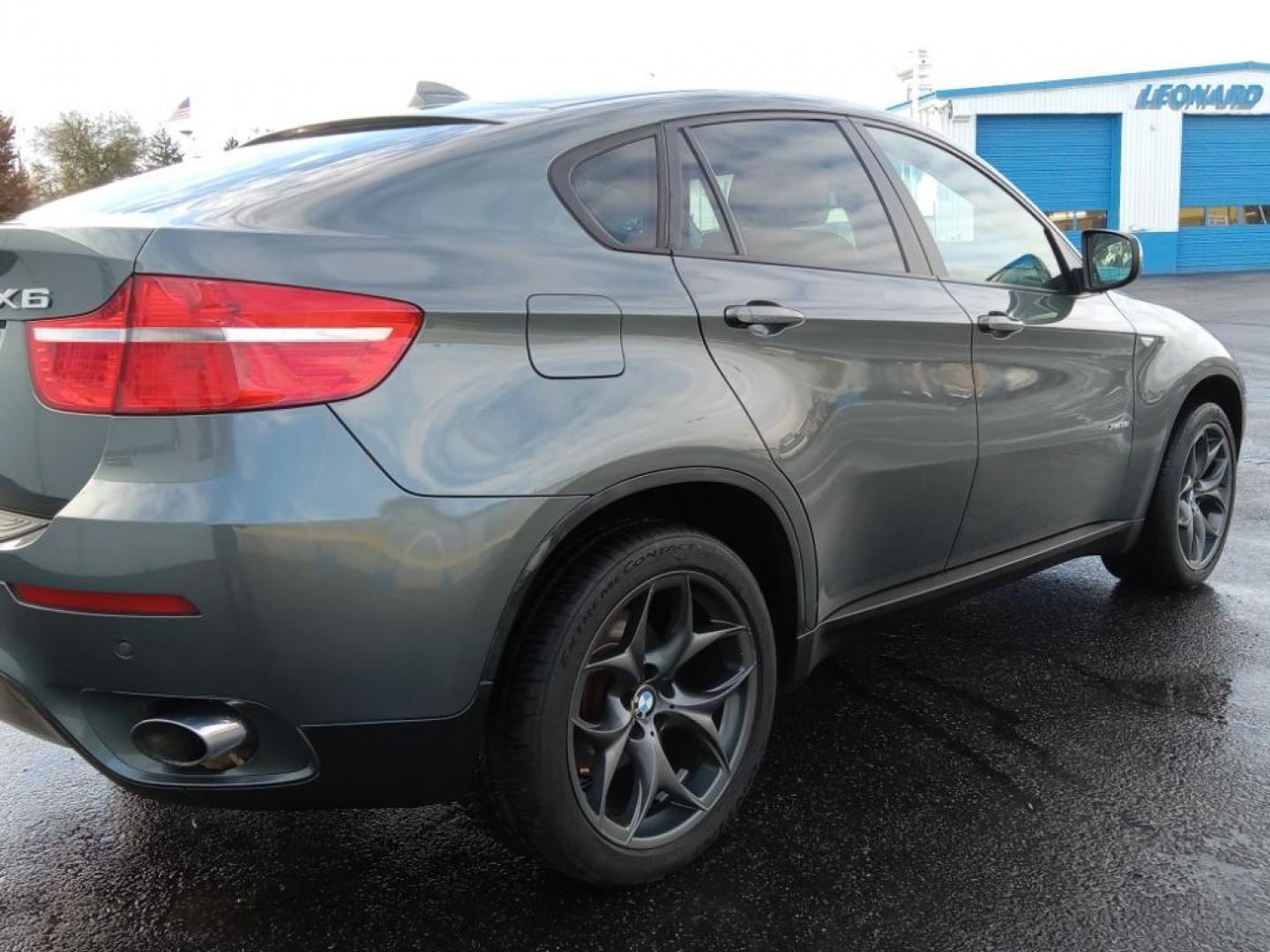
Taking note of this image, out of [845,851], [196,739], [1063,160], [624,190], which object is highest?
[624,190]

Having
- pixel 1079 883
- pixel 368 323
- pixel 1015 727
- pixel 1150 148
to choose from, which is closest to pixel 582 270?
pixel 368 323

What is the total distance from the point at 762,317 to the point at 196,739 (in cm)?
140

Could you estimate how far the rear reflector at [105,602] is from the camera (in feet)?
6.06

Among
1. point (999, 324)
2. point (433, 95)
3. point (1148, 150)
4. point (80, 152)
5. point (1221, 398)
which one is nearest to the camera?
point (433, 95)

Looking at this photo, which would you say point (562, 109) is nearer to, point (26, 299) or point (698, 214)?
point (698, 214)

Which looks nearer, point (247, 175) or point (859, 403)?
point (247, 175)

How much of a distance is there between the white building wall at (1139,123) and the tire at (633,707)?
30.6 m

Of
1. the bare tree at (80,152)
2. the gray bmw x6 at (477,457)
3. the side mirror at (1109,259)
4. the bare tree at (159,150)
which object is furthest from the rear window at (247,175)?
the bare tree at (159,150)

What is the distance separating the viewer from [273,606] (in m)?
1.85

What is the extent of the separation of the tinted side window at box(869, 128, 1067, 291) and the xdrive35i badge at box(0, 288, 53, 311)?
2.14 meters

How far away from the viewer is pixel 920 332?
2914mm

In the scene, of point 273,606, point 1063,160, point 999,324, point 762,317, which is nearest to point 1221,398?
point 999,324

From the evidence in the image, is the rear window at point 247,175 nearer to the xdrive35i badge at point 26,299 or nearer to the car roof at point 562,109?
the car roof at point 562,109

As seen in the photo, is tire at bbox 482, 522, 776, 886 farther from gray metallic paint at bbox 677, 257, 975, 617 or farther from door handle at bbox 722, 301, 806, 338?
door handle at bbox 722, 301, 806, 338
